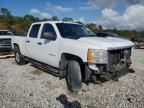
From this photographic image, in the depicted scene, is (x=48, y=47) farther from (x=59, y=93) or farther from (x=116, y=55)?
(x=116, y=55)

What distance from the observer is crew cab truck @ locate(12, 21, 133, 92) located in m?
4.69

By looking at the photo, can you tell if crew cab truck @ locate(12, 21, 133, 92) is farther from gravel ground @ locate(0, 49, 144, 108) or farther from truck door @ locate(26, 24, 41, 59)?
gravel ground @ locate(0, 49, 144, 108)

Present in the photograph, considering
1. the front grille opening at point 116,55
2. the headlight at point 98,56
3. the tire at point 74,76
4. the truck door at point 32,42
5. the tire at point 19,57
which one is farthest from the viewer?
the tire at point 19,57

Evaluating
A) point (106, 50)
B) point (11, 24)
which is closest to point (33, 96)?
point (106, 50)

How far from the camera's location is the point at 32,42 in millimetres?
7316

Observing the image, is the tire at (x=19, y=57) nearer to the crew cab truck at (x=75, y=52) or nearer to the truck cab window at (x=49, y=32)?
the crew cab truck at (x=75, y=52)

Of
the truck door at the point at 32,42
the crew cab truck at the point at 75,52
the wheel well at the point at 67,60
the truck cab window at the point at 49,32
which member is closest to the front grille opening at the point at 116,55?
the crew cab truck at the point at 75,52

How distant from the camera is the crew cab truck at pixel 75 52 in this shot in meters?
4.69

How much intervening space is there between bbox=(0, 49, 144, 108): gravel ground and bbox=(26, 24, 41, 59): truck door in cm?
91

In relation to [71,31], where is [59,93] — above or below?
below

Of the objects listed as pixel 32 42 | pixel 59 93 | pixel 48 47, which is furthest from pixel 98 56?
pixel 32 42

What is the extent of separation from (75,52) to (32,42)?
2.82 meters

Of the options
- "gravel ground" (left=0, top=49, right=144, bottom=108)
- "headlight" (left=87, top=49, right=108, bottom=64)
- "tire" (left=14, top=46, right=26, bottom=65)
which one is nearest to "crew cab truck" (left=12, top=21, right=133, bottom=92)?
"headlight" (left=87, top=49, right=108, bottom=64)

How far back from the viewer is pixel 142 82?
6.32m
